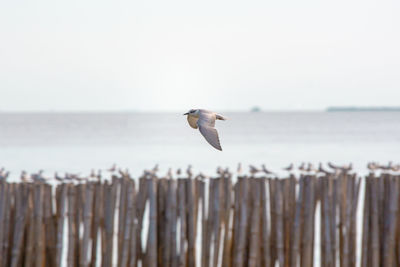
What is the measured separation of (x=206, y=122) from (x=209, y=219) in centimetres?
438

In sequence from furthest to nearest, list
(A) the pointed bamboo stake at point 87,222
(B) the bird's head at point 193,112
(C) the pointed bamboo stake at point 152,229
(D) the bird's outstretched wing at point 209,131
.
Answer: (C) the pointed bamboo stake at point 152,229, (A) the pointed bamboo stake at point 87,222, (B) the bird's head at point 193,112, (D) the bird's outstretched wing at point 209,131

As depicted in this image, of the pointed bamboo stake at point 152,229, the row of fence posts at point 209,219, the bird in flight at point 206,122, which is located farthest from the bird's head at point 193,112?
the pointed bamboo stake at point 152,229

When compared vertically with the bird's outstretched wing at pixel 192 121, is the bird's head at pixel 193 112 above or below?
above

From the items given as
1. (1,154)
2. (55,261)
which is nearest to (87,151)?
(1,154)

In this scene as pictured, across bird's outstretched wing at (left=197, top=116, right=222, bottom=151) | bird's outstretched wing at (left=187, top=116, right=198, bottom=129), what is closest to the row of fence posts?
bird's outstretched wing at (left=187, top=116, right=198, bottom=129)

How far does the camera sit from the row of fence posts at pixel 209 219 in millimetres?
8117

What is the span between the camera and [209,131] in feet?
12.3

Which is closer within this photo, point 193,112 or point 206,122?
point 206,122

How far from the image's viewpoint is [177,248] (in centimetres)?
827

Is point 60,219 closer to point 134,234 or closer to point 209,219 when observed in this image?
point 134,234

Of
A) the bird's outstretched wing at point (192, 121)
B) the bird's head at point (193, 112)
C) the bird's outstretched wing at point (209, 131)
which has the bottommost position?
the bird's outstretched wing at point (209, 131)

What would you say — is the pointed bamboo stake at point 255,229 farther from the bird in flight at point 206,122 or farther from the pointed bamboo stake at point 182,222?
the bird in flight at point 206,122

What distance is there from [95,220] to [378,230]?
286cm

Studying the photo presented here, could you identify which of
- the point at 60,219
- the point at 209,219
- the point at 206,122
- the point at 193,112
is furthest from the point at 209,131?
the point at 60,219
